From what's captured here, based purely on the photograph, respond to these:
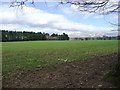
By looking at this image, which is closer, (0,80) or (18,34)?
(0,80)

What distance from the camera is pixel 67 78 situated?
9414 mm

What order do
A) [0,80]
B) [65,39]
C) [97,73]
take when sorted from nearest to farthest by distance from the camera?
[97,73], [0,80], [65,39]

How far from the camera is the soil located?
8.80 metres

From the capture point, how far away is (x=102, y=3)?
886cm

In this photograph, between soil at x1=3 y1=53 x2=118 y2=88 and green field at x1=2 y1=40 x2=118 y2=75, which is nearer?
soil at x1=3 y1=53 x2=118 y2=88

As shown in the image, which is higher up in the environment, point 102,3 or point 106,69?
point 102,3

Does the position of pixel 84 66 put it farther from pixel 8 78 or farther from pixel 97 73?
pixel 8 78

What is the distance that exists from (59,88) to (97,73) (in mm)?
1542

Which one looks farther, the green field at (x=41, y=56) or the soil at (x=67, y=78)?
the green field at (x=41, y=56)

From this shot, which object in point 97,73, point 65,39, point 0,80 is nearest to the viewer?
point 97,73

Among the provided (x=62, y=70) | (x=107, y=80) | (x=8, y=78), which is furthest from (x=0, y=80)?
(x=107, y=80)

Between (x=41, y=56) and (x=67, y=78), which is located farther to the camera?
(x=41, y=56)

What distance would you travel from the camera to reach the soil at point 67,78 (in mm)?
8797

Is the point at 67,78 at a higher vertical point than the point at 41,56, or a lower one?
higher
